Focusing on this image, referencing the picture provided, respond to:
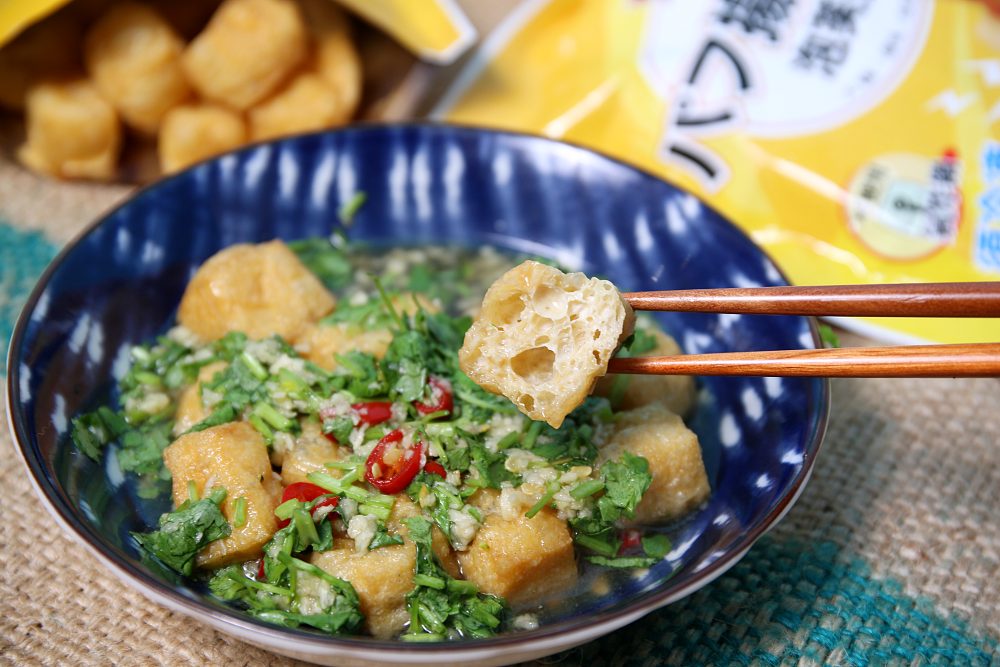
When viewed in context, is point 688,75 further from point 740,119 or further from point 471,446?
point 471,446

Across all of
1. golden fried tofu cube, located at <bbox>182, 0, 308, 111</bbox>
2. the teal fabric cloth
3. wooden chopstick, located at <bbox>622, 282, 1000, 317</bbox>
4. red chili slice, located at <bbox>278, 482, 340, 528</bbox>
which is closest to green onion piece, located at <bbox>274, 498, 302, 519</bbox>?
red chili slice, located at <bbox>278, 482, 340, 528</bbox>

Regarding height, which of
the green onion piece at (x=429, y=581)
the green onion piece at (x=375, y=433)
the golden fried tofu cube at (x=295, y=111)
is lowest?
the green onion piece at (x=429, y=581)

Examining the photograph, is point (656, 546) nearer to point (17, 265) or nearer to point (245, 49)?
point (245, 49)

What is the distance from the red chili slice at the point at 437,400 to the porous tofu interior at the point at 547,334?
11.6 inches

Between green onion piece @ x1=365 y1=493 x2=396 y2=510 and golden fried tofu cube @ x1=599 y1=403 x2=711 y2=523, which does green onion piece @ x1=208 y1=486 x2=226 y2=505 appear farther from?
golden fried tofu cube @ x1=599 y1=403 x2=711 y2=523

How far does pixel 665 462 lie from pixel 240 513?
3.24ft

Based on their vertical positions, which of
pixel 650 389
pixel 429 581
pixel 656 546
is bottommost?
pixel 656 546

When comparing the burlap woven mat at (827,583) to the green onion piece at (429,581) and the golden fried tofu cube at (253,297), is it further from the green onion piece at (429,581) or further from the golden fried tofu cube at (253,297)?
the golden fried tofu cube at (253,297)

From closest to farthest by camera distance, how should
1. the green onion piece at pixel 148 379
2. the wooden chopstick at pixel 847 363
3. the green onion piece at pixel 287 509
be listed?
the wooden chopstick at pixel 847 363 < the green onion piece at pixel 287 509 < the green onion piece at pixel 148 379

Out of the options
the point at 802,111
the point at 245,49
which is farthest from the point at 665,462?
the point at 245,49

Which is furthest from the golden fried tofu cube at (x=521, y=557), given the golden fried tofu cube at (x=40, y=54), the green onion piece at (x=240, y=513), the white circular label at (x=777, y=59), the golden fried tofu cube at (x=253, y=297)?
the golden fried tofu cube at (x=40, y=54)

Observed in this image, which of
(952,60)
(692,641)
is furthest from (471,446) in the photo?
(952,60)

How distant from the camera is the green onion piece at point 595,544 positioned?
2.14 m

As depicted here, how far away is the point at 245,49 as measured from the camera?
326 centimetres
